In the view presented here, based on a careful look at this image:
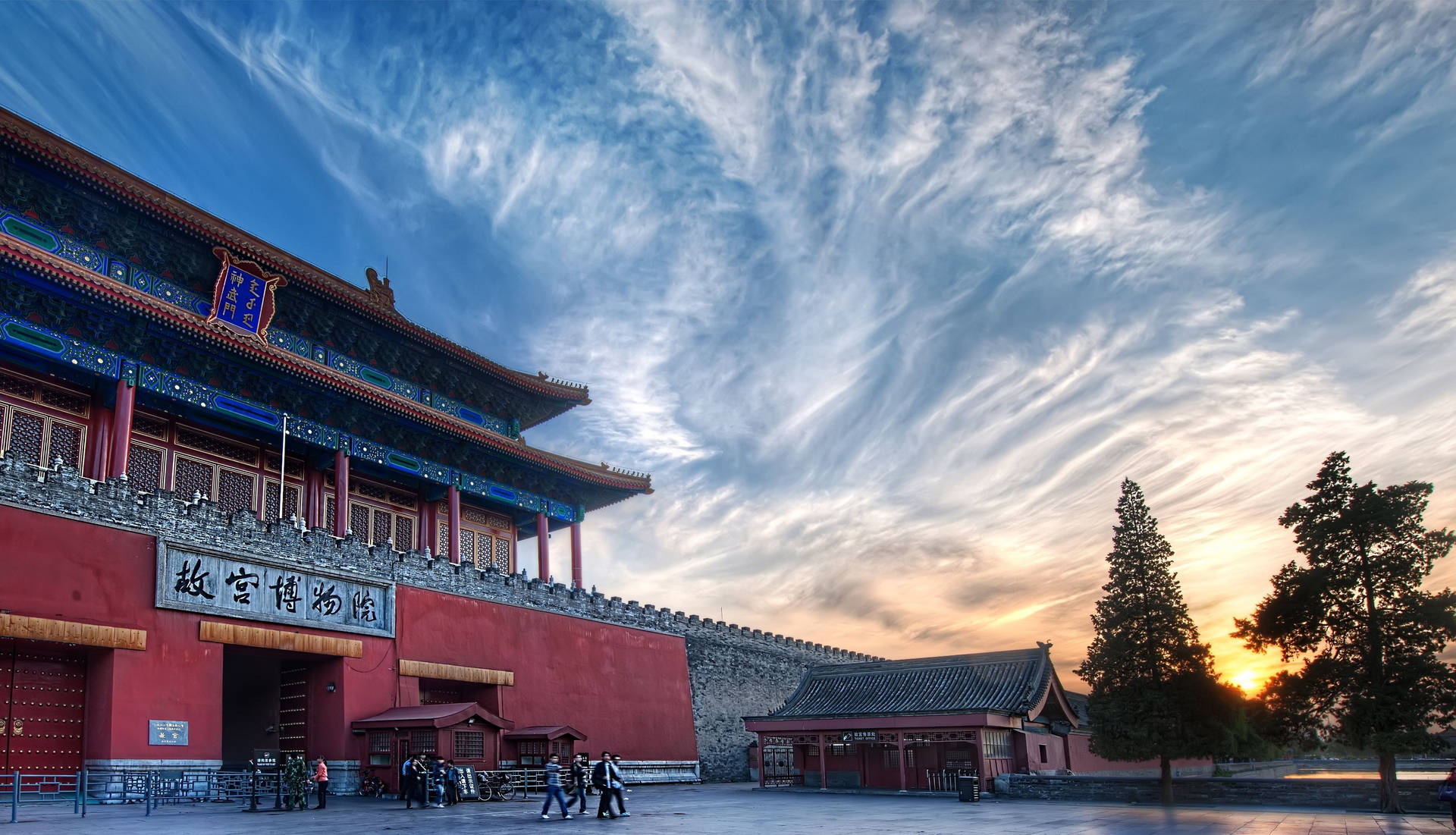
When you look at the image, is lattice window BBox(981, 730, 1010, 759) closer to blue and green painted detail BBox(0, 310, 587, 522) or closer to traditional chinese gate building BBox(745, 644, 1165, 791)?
traditional chinese gate building BBox(745, 644, 1165, 791)

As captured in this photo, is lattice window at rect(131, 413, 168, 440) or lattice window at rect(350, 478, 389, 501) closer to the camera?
lattice window at rect(131, 413, 168, 440)

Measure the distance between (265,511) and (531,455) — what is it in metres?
7.50

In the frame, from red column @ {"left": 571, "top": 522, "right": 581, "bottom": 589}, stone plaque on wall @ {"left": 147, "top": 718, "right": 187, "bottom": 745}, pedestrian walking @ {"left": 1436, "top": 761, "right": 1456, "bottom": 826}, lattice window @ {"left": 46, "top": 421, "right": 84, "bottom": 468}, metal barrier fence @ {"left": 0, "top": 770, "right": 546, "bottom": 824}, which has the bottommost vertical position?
pedestrian walking @ {"left": 1436, "top": 761, "right": 1456, "bottom": 826}

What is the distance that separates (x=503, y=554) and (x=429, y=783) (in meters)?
13.4

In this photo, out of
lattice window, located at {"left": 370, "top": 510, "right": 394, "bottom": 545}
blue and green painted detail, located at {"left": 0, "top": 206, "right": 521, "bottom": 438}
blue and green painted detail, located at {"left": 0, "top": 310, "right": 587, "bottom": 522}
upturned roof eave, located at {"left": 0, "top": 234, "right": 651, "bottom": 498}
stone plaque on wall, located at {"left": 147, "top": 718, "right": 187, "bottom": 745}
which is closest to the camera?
stone plaque on wall, located at {"left": 147, "top": 718, "right": 187, "bottom": 745}

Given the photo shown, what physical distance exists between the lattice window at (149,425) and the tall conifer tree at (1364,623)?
75.3ft

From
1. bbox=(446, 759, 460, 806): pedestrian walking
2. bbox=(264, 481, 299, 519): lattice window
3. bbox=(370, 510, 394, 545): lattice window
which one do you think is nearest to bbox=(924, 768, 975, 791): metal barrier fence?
bbox=(446, 759, 460, 806): pedestrian walking

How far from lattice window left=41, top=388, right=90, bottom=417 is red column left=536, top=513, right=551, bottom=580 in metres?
12.9

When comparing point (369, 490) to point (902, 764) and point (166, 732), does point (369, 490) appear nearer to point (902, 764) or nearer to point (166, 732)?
point (166, 732)

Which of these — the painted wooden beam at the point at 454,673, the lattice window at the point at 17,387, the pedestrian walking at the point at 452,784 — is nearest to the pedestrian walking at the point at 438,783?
the pedestrian walking at the point at 452,784

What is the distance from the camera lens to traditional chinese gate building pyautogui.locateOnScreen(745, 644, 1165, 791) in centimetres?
2223

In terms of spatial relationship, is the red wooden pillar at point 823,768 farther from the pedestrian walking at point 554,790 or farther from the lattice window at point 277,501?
the lattice window at point 277,501

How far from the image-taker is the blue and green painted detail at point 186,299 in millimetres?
20516

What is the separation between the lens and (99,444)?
21094 mm
